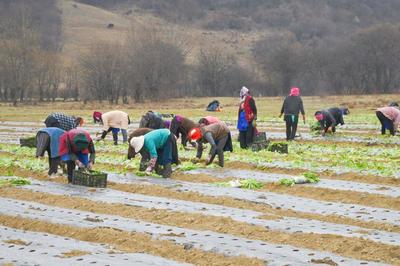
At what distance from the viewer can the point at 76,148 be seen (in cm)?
1497

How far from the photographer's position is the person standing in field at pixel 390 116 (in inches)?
964

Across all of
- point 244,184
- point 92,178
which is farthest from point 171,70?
point 244,184

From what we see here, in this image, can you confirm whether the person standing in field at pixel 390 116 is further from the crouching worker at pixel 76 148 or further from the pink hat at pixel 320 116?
the crouching worker at pixel 76 148

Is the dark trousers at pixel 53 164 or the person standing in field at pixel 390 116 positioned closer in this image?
the dark trousers at pixel 53 164

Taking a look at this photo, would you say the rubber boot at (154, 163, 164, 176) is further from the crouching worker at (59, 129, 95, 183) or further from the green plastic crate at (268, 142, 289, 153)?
the green plastic crate at (268, 142, 289, 153)

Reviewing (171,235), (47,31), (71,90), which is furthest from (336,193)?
(47,31)

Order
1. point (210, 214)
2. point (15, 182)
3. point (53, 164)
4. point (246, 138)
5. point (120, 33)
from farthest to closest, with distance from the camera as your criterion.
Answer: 1. point (120, 33)
2. point (246, 138)
3. point (53, 164)
4. point (15, 182)
5. point (210, 214)

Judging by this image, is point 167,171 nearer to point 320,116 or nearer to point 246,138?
point 246,138

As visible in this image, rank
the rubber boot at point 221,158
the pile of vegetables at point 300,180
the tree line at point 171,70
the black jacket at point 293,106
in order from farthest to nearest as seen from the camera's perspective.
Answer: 1. the tree line at point 171,70
2. the black jacket at point 293,106
3. the rubber boot at point 221,158
4. the pile of vegetables at point 300,180

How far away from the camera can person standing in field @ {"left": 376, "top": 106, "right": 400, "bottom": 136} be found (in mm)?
24484

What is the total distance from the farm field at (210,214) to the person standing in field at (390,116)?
547 centimetres

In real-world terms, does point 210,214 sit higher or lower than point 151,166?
lower

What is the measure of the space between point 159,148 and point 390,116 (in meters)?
11.9

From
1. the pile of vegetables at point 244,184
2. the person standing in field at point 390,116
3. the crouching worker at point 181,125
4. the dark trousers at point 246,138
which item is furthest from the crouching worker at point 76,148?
the person standing in field at point 390,116
